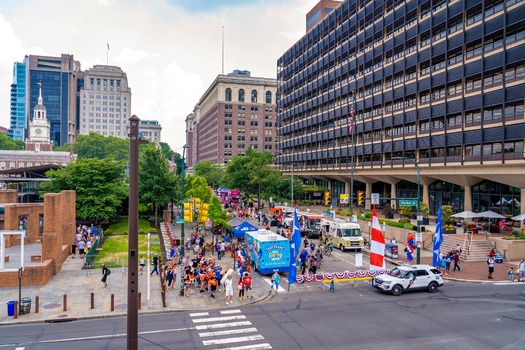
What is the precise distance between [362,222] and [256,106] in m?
101

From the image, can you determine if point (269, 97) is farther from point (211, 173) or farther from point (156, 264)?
point (156, 264)

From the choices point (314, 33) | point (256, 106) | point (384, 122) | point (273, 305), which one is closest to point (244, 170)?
point (384, 122)

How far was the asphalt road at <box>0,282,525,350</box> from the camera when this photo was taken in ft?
50.1

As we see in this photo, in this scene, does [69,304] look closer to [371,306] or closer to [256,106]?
[371,306]

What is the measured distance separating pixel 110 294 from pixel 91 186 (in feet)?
90.9

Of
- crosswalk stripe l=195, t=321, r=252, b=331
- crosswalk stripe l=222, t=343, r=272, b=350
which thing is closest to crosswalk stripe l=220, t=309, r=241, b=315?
crosswalk stripe l=195, t=321, r=252, b=331

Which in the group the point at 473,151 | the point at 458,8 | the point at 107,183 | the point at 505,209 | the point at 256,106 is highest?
the point at 256,106

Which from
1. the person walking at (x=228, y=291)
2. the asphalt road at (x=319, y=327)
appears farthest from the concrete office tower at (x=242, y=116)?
the asphalt road at (x=319, y=327)

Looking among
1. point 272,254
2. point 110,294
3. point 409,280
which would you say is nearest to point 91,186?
point 110,294

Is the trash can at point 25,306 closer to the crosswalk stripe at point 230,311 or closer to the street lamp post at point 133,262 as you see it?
the crosswalk stripe at point 230,311

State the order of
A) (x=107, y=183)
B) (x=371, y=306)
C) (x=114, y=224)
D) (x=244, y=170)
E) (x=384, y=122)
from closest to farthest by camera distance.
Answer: (x=371, y=306), (x=107, y=183), (x=114, y=224), (x=384, y=122), (x=244, y=170)

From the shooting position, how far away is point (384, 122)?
5756 cm

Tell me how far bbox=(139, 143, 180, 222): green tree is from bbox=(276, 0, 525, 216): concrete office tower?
2635 centimetres

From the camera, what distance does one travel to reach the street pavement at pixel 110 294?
1930 centimetres
